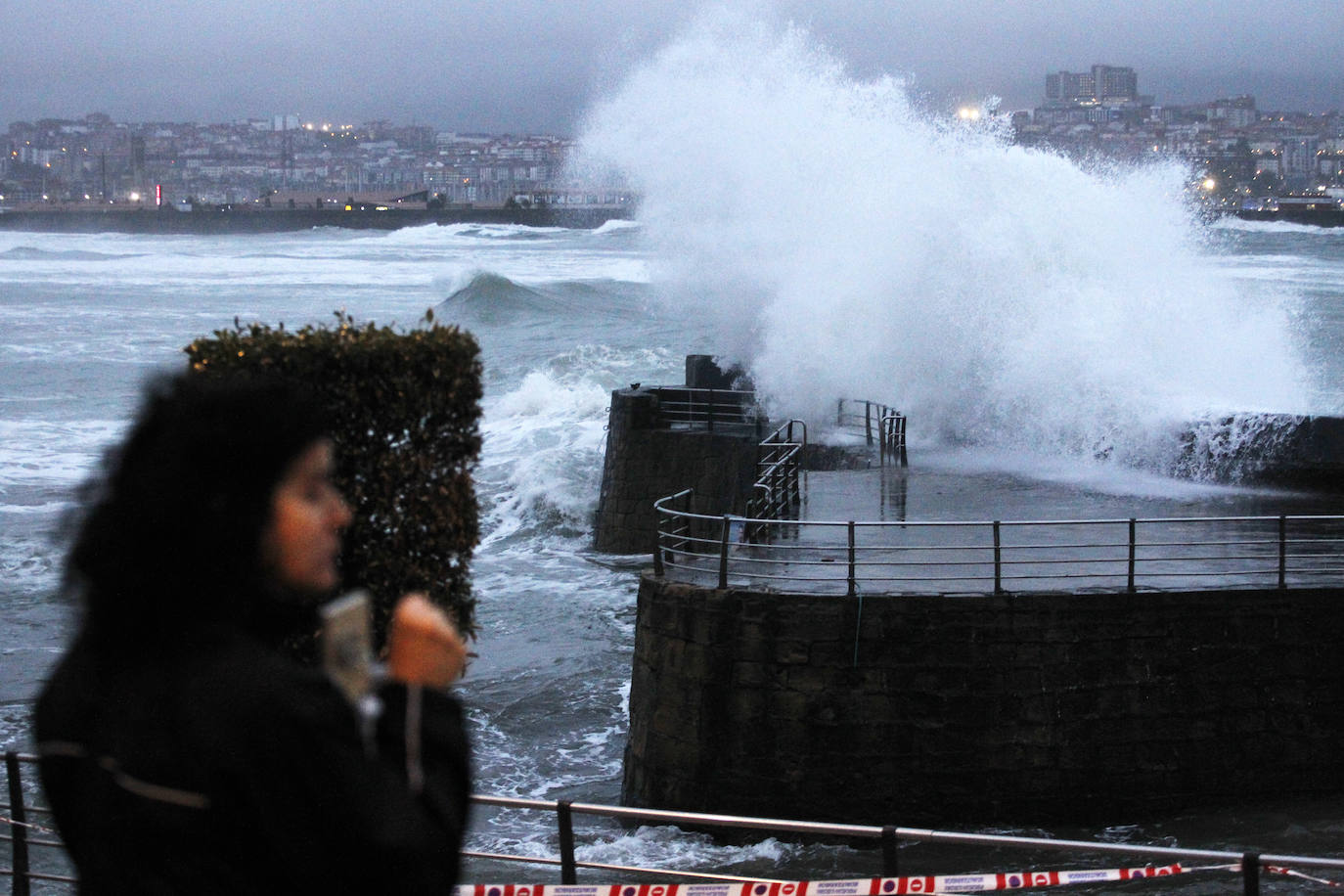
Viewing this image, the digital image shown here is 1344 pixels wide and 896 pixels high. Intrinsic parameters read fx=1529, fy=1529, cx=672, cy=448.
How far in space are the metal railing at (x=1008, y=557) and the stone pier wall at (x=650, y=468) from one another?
19.7 feet

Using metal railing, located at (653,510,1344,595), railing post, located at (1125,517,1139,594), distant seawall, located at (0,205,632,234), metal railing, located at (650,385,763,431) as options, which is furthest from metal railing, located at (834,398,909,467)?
distant seawall, located at (0,205,632,234)

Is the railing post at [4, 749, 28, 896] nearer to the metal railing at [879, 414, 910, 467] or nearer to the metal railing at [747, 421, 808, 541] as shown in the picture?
the metal railing at [747, 421, 808, 541]

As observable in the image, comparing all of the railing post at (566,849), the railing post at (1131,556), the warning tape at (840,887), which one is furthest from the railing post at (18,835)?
the railing post at (1131,556)

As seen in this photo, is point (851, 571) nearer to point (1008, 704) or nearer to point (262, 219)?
point (1008, 704)

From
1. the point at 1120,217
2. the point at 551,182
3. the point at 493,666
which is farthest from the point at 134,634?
the point at 551,182

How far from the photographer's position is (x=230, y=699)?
65.4 inches

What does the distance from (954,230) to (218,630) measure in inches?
838

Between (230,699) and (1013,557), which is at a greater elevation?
(230,699)

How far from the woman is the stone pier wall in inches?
648

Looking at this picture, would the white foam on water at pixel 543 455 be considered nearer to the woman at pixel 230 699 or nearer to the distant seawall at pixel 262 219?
the woman at pixel 230 699


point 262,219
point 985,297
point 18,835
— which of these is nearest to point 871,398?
point 985,297

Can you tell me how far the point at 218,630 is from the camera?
1.74 meters

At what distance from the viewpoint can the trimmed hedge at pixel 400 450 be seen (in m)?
4.50

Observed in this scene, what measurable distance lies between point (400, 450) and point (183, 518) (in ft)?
9.22
